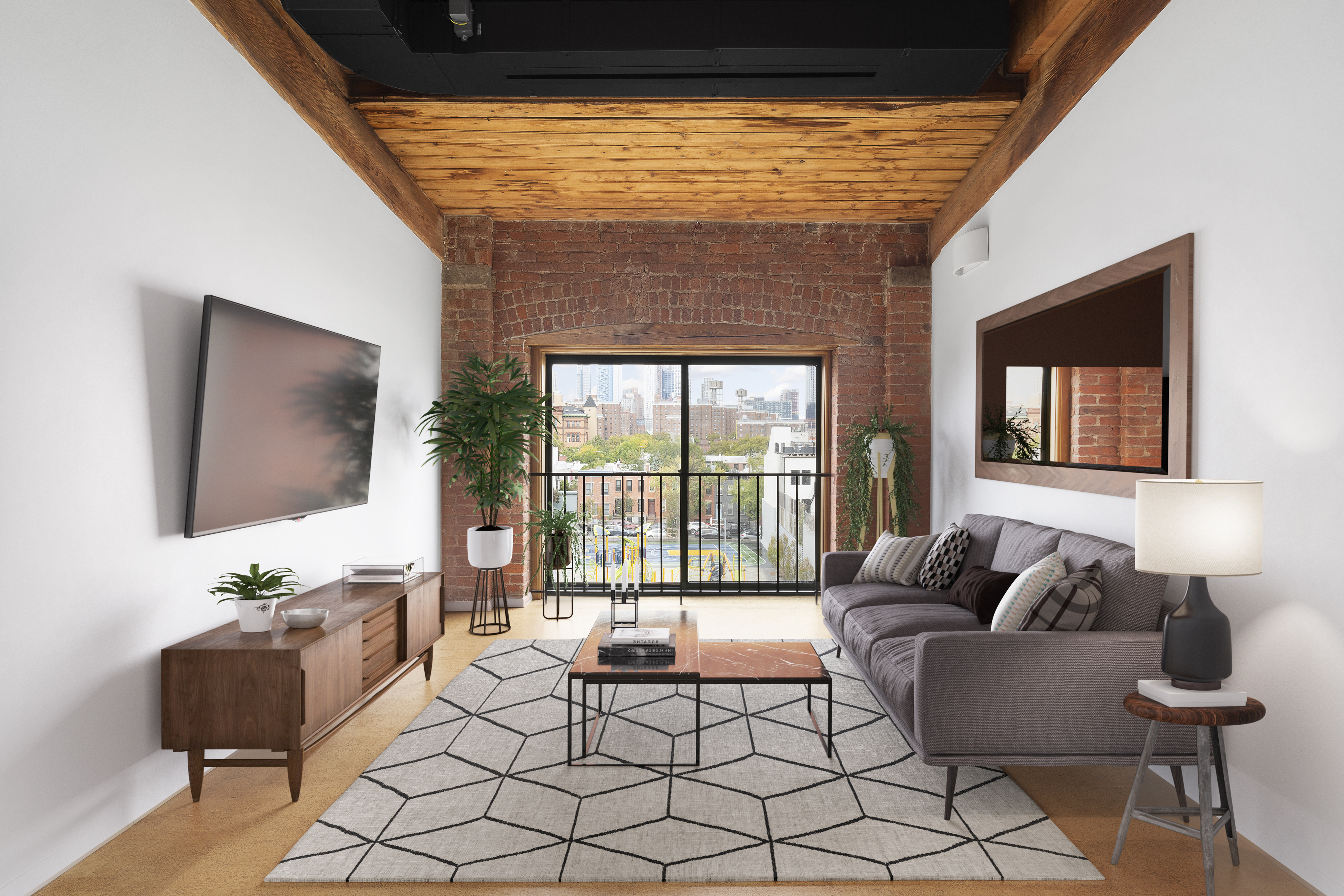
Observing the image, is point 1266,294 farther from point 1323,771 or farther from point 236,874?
point 236,874

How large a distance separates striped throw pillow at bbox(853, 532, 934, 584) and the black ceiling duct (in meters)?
2.32

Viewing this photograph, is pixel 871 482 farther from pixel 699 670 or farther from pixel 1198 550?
pixel 1198 550

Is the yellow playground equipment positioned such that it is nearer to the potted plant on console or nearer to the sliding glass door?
the sliding glass door

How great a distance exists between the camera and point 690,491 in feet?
18.6

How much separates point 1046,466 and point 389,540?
3.54m

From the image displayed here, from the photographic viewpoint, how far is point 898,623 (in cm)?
304

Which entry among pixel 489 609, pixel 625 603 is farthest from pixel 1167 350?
pixel 489 609

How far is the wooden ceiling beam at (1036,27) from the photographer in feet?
9.55

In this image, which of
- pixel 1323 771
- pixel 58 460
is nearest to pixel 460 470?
pixel 58 460

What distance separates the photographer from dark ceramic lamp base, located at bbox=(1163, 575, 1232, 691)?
75.5 inches

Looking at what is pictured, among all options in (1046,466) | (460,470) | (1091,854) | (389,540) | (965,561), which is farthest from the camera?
(460,470)

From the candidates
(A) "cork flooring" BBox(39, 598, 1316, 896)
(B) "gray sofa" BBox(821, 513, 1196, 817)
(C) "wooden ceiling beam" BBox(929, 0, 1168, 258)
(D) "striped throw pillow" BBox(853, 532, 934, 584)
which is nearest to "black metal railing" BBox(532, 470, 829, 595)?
(D) "striped throw pillow" BBox(853, 532, 934, 584)

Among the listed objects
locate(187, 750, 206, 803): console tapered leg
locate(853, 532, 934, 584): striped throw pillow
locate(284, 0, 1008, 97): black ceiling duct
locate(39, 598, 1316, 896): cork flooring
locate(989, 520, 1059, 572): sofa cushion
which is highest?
locate(284, 0, 1008, 97): black ceiling duct

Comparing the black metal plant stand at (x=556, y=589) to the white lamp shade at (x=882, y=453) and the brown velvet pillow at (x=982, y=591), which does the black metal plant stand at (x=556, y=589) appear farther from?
the brown velvet pillow at (x=982, y=591)
